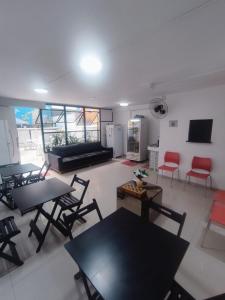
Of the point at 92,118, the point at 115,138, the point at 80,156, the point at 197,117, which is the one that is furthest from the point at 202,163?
the point at 92,118

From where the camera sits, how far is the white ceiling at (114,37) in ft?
3.49

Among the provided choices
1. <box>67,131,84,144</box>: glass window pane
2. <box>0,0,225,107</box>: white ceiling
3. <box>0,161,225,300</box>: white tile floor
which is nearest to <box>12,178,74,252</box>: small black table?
<box>0,161,225,300</box>: white tile floor

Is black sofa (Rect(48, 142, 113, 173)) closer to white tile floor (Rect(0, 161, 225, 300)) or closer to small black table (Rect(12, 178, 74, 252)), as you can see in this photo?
white tile floor (Rect(0, 161, 225, 300))

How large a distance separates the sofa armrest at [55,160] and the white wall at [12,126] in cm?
100

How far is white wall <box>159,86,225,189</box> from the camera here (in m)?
3.36

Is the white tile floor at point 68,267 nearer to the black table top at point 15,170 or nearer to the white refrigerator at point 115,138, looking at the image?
the black table top at point 15,170

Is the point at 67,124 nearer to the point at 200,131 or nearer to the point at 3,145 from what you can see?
the point at 3,145

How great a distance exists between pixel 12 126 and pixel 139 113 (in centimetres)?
477

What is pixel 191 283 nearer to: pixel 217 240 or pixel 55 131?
pixel 217 240

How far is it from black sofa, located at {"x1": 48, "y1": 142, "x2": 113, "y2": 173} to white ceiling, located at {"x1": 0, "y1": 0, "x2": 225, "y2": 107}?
2.97 metres

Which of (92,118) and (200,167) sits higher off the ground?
(92,118)

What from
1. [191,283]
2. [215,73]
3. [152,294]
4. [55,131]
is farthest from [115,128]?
[152,294]

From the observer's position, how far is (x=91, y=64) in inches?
80.4

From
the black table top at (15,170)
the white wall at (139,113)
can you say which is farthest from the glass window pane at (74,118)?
the black table top at (15,170)
